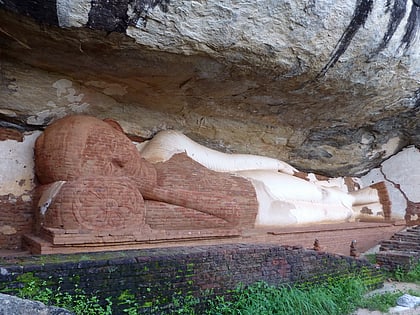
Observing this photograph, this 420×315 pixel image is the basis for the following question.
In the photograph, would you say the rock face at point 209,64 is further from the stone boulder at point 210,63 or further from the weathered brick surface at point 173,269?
the weathered brick surface at point 173,269

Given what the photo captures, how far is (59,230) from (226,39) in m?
2.87

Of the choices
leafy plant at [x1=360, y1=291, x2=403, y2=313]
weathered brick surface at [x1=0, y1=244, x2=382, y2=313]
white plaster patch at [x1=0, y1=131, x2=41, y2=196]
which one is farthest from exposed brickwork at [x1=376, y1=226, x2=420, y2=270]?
white plaster patch at [x1=0, y1=131, x2=41, y2=196]

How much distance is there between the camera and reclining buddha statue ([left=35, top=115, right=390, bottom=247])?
536 centimetres

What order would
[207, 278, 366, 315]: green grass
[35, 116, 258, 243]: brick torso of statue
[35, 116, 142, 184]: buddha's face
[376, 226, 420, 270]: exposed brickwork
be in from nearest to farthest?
1. [207, 278, 366, 315]: green grass
2. [35, 116, 258, 243]: brick torso of statue
3. [35, 116, 142, 184]: buddha's face
4. [376, 226, 420, 270]: exposed brickwork

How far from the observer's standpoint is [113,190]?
549 centimetres

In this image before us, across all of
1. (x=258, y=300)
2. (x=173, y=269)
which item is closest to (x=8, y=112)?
(x=173, y=269)

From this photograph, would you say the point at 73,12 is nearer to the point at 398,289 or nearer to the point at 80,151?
the point at 80,151

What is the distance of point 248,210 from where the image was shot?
24.5 ft

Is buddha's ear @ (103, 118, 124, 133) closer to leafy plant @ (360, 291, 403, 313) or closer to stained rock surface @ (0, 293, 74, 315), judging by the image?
leafy plant @ (360, 291, 403, 313)

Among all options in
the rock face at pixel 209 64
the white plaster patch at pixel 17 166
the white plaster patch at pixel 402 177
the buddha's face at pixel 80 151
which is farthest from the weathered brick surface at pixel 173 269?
the white plaster patch at pixel 402 177

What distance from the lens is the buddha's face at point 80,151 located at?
5.58 meters

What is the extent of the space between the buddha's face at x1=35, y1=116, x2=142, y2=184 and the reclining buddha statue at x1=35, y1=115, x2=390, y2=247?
1cm

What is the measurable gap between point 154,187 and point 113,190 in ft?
3.21

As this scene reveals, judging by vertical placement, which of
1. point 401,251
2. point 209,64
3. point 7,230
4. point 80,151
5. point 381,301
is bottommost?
point 381,301
